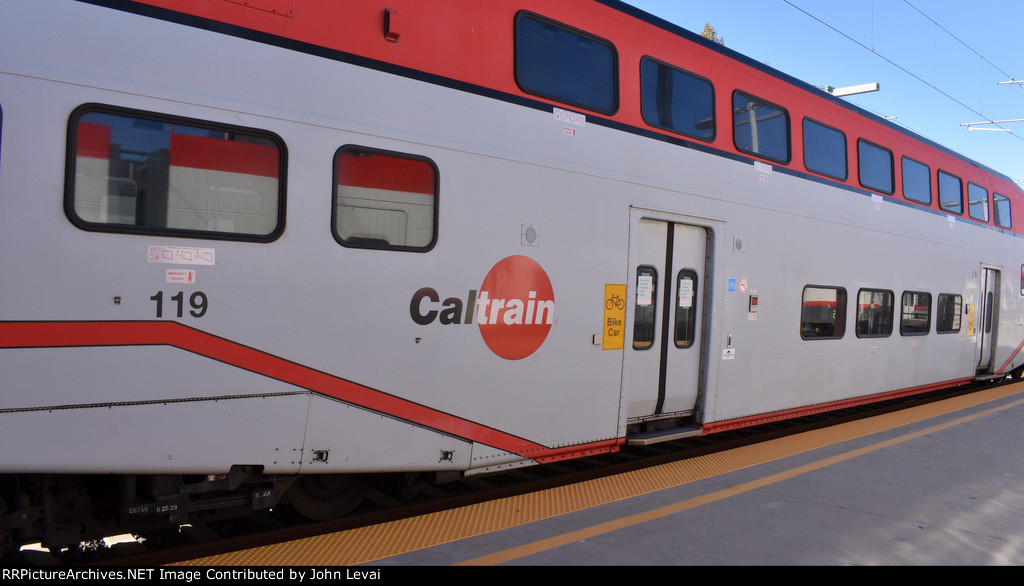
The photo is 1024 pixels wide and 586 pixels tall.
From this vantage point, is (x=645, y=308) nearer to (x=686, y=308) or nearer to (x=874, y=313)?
(x=686, y=308)

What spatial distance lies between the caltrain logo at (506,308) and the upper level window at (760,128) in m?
3.07

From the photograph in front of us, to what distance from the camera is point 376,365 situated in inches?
162

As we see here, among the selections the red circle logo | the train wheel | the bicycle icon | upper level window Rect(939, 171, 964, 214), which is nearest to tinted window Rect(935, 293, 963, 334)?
upper level window Rect(939, 171, 964, 214)

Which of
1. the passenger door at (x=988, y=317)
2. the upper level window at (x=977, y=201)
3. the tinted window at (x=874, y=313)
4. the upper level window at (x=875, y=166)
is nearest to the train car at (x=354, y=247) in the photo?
the tinted window at (x=874, y=313)

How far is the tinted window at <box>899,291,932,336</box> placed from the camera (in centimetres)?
932

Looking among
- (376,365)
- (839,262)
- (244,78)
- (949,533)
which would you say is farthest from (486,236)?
(839,262)

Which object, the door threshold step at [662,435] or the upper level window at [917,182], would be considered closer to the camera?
the door threshold step at [662,435]

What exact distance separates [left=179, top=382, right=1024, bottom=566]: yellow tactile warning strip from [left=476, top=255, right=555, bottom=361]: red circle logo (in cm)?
111

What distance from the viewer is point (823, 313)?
7.83 metres

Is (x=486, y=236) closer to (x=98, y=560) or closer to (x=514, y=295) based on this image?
(x=514, y=295)

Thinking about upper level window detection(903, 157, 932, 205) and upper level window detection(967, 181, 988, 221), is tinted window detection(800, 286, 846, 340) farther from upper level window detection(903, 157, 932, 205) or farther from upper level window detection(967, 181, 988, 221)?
upper level window detection(967, 181, 988, 221)

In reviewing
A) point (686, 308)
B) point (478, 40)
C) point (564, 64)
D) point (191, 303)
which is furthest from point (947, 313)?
point (191, 303)

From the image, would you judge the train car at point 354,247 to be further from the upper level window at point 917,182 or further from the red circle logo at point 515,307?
the upper level window at point 917,182

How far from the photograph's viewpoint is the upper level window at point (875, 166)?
8.57 m
